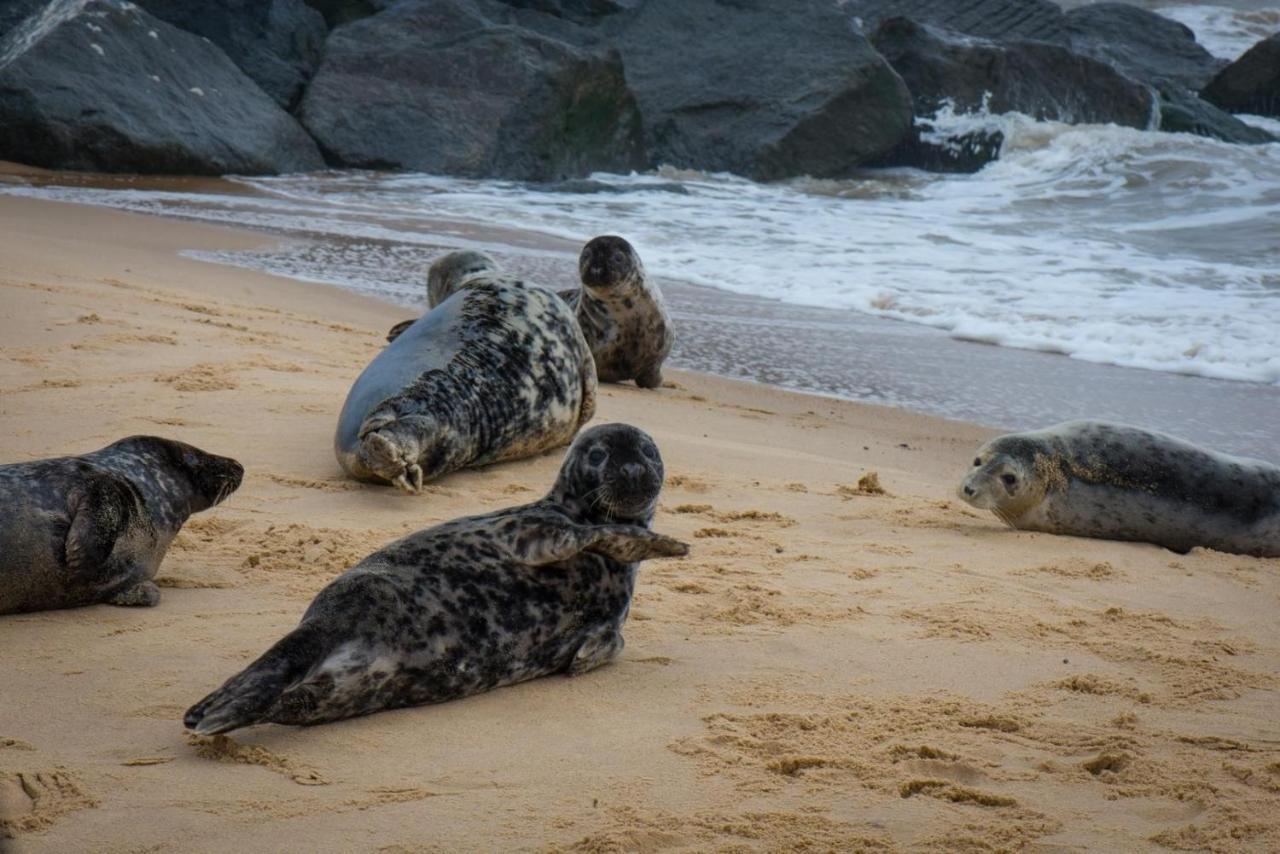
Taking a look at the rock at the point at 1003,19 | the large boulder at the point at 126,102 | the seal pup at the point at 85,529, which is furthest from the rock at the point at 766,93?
the seal pup at the point at 85,529

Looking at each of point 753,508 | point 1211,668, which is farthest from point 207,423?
point 1211,668

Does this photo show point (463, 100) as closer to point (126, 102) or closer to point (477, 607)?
point (126, 102)

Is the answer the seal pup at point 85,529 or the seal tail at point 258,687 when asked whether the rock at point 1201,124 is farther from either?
the seal tail at point 258,687

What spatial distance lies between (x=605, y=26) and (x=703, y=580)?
59.6 feet

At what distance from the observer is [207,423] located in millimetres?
5062

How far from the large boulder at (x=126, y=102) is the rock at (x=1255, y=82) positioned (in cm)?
1637

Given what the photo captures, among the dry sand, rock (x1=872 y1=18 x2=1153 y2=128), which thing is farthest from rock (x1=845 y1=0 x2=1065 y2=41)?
the dry sand

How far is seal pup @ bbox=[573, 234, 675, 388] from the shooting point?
7141mm

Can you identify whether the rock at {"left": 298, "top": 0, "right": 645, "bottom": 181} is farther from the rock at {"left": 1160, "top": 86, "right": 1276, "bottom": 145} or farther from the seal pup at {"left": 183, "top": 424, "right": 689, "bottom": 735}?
the seal pup at {"left": 183, "top": 424, "right": 689, "bottom": 735}

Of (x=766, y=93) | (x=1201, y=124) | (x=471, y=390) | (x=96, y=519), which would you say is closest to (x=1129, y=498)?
(x=471, y=390)

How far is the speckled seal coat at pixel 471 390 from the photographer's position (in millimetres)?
4629

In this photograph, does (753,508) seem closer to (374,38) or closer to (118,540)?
(118,540)

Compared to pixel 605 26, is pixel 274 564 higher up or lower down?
lower down

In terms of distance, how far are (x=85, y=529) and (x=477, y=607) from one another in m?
0.97
